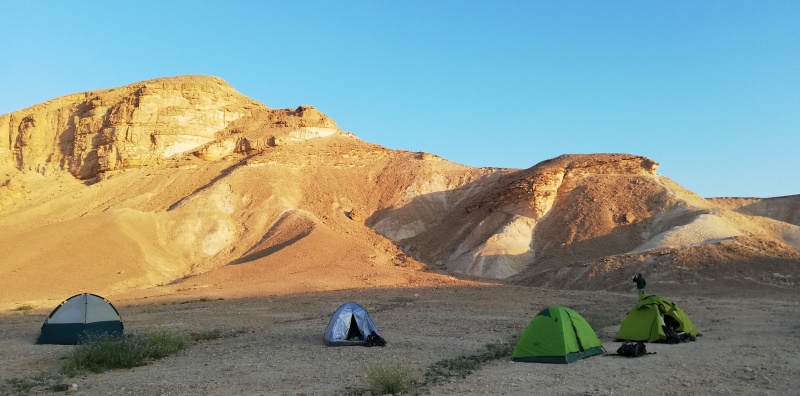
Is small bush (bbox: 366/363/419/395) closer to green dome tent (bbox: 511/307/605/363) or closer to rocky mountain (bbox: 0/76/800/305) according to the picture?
green dome tent (bbox: 511/307/605/363)

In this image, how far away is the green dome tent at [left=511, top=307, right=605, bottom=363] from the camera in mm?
10906


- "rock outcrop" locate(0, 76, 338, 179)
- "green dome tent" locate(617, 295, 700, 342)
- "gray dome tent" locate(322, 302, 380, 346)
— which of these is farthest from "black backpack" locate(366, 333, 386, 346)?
"rock outcrop" locate(0, 76, 338, 179)

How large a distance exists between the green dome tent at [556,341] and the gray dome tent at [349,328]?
12.5ft

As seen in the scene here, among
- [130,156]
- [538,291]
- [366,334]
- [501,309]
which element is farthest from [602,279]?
[130,156]

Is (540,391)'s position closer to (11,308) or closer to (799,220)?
(11,308)

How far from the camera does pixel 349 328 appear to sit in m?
13.8

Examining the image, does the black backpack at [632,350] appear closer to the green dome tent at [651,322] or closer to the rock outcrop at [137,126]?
the green dome tent at [651,322]

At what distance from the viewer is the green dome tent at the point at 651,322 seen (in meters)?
13.2

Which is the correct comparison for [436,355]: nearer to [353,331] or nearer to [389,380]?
[353,331]

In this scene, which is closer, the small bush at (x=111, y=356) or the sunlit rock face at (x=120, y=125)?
the small bush at (x=111, y=356)

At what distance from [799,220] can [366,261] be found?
4107cm

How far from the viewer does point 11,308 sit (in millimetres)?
26578

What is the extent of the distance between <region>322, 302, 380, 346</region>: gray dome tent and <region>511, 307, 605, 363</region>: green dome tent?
380 cm

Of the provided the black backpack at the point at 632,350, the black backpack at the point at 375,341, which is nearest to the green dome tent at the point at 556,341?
the black backpack at the point at 632,350
